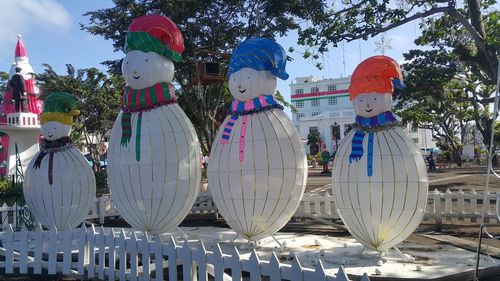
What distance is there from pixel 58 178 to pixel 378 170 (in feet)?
18.0

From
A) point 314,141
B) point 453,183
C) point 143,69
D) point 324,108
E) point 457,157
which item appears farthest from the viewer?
point 324,108

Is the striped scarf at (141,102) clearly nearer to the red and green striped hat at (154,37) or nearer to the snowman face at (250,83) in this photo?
the red and green striped hat at (154,37)

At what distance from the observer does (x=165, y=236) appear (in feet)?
29.7

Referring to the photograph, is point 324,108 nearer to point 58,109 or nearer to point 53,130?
point 58,109

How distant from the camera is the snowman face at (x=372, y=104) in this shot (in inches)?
260

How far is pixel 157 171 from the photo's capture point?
736 cm

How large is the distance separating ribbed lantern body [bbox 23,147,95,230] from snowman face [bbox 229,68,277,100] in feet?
11.1

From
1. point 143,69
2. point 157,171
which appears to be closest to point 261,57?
point 143,69

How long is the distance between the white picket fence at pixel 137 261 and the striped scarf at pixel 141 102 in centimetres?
179

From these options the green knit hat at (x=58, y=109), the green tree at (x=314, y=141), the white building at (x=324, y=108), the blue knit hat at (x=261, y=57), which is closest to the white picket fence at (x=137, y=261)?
the green knit hat at (x=58, y=109)

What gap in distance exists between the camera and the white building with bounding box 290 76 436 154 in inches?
2616

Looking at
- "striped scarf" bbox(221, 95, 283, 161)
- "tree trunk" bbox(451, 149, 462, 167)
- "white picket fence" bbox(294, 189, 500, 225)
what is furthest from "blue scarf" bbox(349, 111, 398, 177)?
"tree trunk" bbox(451, 149, 462, 167)

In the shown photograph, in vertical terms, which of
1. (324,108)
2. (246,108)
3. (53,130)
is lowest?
(53,130)

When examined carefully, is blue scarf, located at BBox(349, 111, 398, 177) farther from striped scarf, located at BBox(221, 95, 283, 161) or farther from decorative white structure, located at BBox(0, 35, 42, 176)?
decorative white structure, located at BBox(0, 35, 42, 176)
